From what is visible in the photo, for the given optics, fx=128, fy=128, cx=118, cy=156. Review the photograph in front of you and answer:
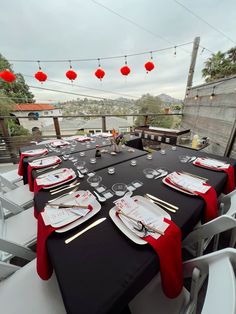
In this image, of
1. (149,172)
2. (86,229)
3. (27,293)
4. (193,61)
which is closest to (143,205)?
(86,229)

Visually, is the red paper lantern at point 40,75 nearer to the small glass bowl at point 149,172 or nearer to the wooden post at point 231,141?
the small glass bowl at point 149,172

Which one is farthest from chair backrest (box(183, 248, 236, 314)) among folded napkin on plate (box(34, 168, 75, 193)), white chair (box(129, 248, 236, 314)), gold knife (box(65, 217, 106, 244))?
folded napkin on plate (box(34, 168, 75, 193))

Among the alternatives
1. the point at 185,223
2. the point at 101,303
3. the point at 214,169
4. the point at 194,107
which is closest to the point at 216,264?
the point at 185,223

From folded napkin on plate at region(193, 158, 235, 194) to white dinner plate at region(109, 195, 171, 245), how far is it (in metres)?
0.84

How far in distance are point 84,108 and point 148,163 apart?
6.34 meters

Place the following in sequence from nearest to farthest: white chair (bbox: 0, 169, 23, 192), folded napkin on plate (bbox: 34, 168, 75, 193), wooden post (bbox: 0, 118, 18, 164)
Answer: folded napkin on plate (bbox: 34, 168, 75, 193) < white chair (bbox: 0, 169, 23, 192) < wooden post (bbox: 0, 118, 18, 164)

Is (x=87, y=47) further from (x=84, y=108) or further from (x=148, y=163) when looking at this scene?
(x=148, y=163)

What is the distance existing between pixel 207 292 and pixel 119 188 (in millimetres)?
677

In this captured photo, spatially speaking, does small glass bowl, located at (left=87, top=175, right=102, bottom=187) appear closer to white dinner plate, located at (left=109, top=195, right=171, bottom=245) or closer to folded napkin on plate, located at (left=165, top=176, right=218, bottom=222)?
white dinner plate, located at (left=109, top=195, right=171, bottom=245)

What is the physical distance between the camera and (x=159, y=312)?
64cm

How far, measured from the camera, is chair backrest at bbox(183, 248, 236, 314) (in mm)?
383

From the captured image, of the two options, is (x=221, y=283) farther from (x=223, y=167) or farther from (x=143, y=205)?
(x=223, y=167)

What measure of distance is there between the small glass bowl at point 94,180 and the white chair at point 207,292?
72 cm

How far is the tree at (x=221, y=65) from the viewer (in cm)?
739
